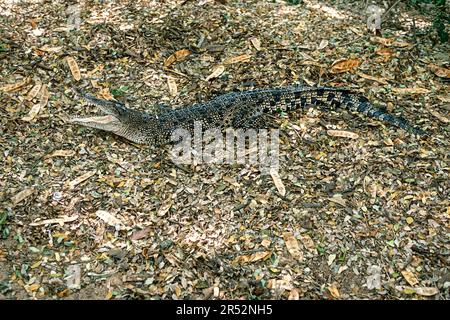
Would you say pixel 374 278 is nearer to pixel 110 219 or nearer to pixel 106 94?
pixel 110 219

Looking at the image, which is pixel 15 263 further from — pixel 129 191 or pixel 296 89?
pixel 296 89

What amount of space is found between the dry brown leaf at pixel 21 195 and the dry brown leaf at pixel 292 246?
7.55 ft

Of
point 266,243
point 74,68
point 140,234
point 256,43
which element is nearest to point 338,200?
point 266,243

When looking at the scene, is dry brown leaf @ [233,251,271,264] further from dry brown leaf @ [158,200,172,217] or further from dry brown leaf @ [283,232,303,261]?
dry brown leaf @ [158,200,172,217]

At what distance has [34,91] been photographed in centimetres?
610

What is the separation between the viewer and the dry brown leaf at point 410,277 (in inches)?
168

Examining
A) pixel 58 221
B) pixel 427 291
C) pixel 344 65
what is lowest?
pixel 427 291

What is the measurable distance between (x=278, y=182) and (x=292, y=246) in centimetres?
74

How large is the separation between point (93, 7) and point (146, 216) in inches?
153

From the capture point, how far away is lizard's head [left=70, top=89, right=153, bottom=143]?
5.51 metres

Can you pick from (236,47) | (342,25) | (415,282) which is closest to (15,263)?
(415,282)

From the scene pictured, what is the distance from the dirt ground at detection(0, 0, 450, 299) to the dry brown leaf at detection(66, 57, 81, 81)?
0.12 feet

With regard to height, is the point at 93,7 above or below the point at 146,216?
above

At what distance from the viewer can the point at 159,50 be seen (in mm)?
6727
